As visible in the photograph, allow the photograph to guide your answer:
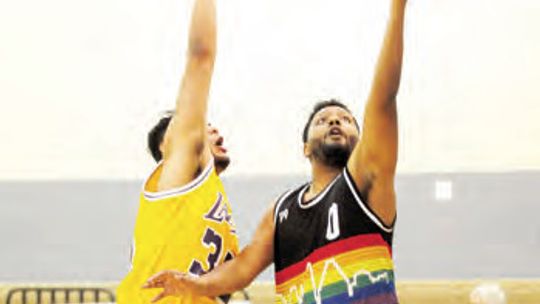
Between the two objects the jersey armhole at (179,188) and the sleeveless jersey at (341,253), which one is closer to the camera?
the sleeveless jersey at (341,253)

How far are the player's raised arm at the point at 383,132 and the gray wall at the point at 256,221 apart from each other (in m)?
3.45

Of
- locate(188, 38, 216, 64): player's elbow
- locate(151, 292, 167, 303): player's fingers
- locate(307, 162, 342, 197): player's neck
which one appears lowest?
locate(151, 292, 167, 303): player's fingers

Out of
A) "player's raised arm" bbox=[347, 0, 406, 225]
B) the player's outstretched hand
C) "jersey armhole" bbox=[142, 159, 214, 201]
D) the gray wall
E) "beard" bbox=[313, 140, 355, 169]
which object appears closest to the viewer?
"player's raised arm" bbox=[347, 0, 406, 225]

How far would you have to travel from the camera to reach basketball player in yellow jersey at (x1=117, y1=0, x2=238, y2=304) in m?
2.77

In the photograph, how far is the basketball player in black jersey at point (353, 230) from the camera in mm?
2562

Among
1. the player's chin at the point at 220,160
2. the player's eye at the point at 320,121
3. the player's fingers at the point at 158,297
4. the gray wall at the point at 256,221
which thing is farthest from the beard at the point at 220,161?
the gray wall at the point at 256,221

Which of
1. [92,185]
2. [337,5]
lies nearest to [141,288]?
[92,185]

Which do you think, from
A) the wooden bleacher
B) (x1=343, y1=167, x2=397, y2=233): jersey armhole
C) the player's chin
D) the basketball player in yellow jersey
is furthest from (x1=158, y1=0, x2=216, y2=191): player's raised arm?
the wooden bleacher

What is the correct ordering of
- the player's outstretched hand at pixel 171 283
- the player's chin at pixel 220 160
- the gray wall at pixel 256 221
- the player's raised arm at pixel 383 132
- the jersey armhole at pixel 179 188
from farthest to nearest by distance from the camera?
Answer: the gray wall at pixel 256 221, the player's chin at pixel 220 160, the jersey armhole at pixel 179 188, the player's outstretched hand at pixel 171 283, the player's raised arm at pixel 383 132

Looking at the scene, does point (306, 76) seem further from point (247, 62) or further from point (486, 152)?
point (486, 152)

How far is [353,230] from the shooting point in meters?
2.60

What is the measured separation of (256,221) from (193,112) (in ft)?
10.9

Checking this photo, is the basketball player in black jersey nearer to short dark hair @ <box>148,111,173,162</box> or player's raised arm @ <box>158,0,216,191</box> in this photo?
player's raised arm @ <box>158,0,216,191</box>

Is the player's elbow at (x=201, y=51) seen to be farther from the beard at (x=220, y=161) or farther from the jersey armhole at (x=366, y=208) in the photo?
the jersey armhole at (x=366, y=208)
